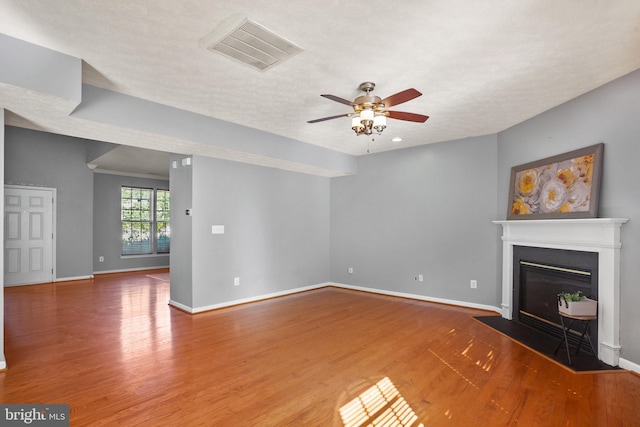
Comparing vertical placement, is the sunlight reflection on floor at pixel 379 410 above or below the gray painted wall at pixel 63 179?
below

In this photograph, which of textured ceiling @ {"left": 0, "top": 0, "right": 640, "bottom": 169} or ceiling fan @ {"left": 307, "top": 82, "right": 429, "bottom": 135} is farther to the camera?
ceiling fan @ {"left": 307, "top": 82, "right": 429, "bottom": 135}

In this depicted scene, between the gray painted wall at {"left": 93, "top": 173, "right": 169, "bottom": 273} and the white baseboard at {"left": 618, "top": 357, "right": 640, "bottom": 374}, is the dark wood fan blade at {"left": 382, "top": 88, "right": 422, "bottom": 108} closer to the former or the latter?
the white baseboard at {"left": 618, "top": 357, "right": 640, "bottom": 374}

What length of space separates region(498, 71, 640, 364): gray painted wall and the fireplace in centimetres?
28

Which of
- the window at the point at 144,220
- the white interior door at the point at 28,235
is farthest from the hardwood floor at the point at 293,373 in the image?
the window at the point at 144,220

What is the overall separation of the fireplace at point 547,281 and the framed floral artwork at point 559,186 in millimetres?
456

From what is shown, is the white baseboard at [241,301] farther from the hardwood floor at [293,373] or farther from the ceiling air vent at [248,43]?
the ceiling air vent at [248,43]

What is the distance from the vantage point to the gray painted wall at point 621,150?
296cm

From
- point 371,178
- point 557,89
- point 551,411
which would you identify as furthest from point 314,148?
point 551,411

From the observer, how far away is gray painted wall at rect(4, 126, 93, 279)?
6.67 m

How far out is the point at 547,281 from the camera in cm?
395

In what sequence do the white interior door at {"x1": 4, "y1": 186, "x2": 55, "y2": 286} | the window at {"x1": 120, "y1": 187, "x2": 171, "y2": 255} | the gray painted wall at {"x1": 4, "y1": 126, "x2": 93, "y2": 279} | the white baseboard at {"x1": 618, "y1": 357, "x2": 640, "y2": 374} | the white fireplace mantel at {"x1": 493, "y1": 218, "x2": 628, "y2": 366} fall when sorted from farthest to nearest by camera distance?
the window at {"x1": 120, "y1": 187, "x2": 171, "y2": 255}
the gray painted wall at {"x1": 4, "y1": 126, "x2": 93, "y2": 279}
the white interior door at {"x1": 4, "y1": 186, "x2": 55, "y2": 286}
the white fireplace mantel at {"x1": 493, "y1": 218, "x2": 628, "y2": 366}
the white baseboard at {"x1": 618, "y1": 357, "x2": 640, "y2": 374}

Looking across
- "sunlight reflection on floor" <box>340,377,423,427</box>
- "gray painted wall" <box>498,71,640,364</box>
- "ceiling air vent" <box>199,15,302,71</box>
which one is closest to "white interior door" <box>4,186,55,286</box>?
"ceiling air vent" <box>199,15,302,71</box>

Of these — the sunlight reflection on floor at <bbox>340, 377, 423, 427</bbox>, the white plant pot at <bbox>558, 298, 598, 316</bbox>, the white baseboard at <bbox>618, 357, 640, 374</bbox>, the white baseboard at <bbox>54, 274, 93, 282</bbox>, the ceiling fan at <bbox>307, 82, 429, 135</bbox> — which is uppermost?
the ceiling fan at <bbox>307, 82, 429, 135</bbox>

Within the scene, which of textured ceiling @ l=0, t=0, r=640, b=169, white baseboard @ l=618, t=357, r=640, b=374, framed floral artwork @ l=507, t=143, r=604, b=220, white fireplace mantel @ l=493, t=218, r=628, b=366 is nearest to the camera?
textured ceiling @ l=0, t=0, r=640, b=169
